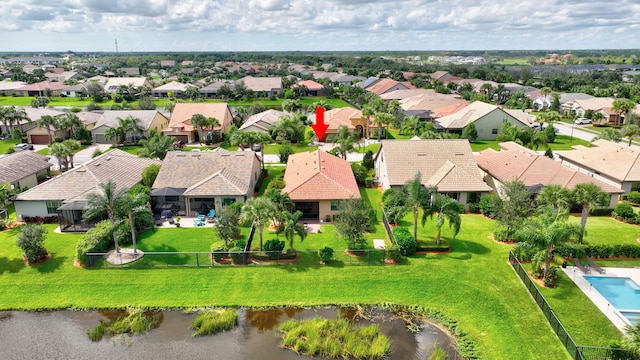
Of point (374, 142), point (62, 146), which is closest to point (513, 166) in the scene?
point (374, 142)

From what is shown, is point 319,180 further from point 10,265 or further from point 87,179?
point 10,265

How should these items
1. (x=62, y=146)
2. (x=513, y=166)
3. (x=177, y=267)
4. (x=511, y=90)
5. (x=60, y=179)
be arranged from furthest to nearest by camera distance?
(x=511, y=90) < (x=62, y=146) < (x=513, y=166) < (x=60, y=179) < (x=177, y=267)

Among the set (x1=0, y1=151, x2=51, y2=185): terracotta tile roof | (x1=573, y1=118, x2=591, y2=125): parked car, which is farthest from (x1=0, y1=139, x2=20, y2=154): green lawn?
(x1=573, y1=118, x2=591, y2=125): parked car

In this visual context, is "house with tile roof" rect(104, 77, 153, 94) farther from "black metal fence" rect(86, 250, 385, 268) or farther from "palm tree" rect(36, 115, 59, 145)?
"black metal fence" rect(86, 250, 385, 268)

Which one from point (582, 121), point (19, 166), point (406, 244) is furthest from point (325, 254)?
point (582, 121)

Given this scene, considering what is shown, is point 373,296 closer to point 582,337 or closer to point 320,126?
point 582,337

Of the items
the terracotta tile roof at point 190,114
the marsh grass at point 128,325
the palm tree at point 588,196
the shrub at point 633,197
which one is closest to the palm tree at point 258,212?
the marsh grass at point 128,325
